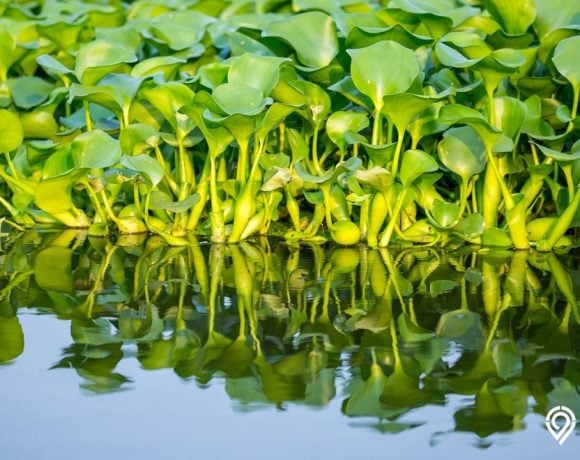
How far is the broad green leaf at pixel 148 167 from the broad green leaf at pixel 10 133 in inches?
21.0

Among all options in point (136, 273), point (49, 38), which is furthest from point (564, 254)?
point (49, 38)

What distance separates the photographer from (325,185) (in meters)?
3.45

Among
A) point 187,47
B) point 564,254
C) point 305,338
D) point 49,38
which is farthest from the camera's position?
point 49,38

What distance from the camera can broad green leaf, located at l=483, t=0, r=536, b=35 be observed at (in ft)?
12.0

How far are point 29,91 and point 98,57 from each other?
66 centimetres

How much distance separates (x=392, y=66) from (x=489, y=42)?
0.55 meters

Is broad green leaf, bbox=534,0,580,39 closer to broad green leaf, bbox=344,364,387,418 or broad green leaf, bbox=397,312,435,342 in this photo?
broad green leaf, bbox=397,312,435,342

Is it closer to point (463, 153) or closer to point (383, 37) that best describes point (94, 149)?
point (383, 37)

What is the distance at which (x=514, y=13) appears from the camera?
3701 mm

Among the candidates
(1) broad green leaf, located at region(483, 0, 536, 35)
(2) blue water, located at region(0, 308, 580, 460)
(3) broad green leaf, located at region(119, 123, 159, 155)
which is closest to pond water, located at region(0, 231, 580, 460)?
(2) blue water, located at region(0, 308, 580, 460)

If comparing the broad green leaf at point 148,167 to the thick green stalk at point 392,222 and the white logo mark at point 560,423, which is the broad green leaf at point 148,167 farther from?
the white logo mark at point 560,423

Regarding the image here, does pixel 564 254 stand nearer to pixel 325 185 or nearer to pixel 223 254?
pixel 325 185

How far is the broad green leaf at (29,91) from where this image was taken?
422 centimetres

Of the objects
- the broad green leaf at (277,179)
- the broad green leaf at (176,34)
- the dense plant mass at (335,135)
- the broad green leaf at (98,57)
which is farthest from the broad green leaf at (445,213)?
the broad green leaf at (176,34)
